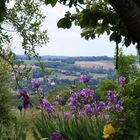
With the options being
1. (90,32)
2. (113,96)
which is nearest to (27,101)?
(90,32)

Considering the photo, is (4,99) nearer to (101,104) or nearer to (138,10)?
(101,104)

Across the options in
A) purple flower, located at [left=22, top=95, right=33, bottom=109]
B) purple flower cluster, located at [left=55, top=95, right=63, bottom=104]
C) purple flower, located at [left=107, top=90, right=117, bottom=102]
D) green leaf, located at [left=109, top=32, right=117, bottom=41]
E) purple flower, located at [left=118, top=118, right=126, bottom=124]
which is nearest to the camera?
green leaf, located at [left=109, top=32, right=117, bottom=41]

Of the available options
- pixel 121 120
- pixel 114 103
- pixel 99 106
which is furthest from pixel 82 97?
pixel 121 120

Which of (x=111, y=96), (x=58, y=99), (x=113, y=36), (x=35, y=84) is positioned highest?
(x=113, y=36)

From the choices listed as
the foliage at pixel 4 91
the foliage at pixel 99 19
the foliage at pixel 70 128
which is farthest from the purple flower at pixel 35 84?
the foliage at pixel 4 91

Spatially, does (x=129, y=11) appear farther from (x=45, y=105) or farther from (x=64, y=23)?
(x=45, y=105)

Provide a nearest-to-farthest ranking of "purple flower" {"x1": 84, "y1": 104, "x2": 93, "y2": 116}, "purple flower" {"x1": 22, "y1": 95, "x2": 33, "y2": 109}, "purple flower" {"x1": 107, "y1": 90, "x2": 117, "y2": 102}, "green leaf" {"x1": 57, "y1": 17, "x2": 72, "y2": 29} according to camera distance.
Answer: "green leaf" {"x1": 57, "y1": 17, "x2": 72, "y2": 29} → "purple flower" {"x1": 22, "y1": 95, "x2": 33, "y2": 109} → "purple flower" {"x1": 107, "y1": 90, "x2": 117, "y2": 102} → "purple flower" {"x1": 84, "y1": 104, "x2": 93, "y2": 116}

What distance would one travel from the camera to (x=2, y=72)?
73.6ft

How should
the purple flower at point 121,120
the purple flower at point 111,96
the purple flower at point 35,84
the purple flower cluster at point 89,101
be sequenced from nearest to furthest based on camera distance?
the purple flower at point 121,120
the purple flower at point 111,96
the purple flower at point 35,84
the purple flower cluster at point 89,101

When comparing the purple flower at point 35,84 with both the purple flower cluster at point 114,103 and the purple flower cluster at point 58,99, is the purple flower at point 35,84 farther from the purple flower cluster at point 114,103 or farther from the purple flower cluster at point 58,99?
the purple flower cluster at point 58,99

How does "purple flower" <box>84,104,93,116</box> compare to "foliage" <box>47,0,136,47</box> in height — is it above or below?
below

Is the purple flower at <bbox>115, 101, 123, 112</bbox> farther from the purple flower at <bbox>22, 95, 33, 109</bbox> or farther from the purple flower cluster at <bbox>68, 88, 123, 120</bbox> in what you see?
the purple flower at <bbox>22, 95, 33, 109</bbox>

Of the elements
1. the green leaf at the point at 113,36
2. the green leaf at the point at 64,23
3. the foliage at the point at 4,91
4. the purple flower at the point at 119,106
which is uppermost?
the green leaf at the point at 64,23

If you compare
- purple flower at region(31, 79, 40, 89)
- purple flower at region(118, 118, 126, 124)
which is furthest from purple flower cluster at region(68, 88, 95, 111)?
purple flower at region(118, 118, 126, 124)
